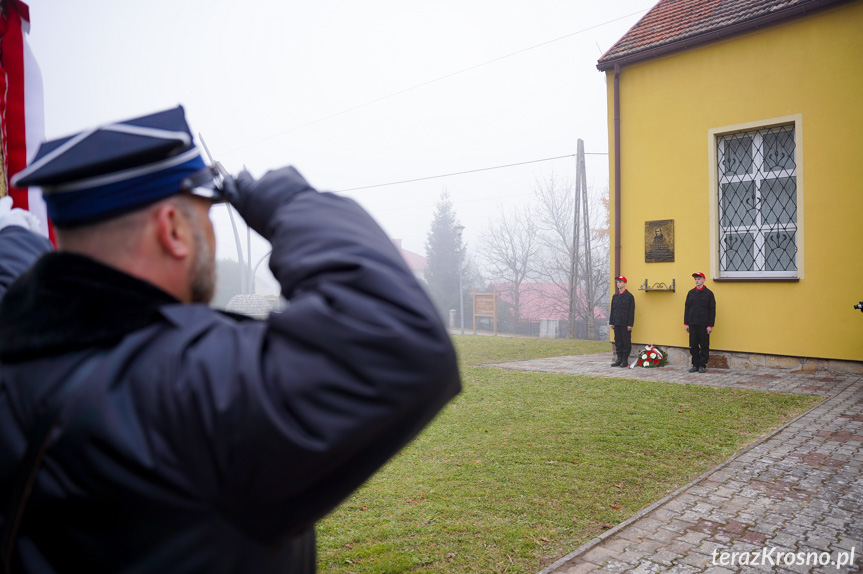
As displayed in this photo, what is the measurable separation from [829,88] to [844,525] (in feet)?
30.4

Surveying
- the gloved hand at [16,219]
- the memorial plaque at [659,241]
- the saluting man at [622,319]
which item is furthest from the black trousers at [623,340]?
the gloved hand at [16,219]

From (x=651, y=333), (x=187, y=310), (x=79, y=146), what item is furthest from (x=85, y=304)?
(x=651, y=333)

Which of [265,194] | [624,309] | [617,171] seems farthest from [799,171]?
[265,194]

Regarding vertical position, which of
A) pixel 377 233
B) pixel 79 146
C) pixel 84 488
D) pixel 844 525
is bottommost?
pixel 844 525

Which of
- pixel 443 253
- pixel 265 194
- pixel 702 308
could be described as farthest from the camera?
pixel 443 253

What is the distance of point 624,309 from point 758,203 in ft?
10.9

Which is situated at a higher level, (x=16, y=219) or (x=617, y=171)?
(x=617, y=171)

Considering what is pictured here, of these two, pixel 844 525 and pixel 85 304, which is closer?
pixel 85 304

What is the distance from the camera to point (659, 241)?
41.9ft

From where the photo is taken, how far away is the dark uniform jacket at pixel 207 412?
859 millimetres

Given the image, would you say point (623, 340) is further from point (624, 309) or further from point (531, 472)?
point (531, 472)

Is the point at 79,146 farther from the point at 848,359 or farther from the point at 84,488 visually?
the point at 848,359

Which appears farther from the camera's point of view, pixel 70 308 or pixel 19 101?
pixel 19 101

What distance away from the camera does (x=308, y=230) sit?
98 centimetres
